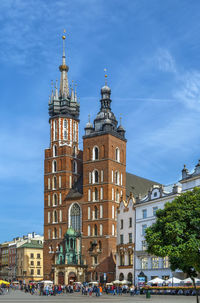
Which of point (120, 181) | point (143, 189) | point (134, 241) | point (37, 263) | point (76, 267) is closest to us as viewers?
point (134, 241)

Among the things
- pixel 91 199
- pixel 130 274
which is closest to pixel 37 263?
pixel 91 199

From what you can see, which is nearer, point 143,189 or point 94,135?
point 94,135

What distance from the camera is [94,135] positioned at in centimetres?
9344

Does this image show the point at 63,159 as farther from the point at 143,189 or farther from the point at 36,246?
the point at 36,246

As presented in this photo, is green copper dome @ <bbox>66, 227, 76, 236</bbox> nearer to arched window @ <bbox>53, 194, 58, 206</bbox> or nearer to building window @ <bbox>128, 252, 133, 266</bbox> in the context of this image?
arched window @ <bbox>53, 194, 58, 206</bbox>

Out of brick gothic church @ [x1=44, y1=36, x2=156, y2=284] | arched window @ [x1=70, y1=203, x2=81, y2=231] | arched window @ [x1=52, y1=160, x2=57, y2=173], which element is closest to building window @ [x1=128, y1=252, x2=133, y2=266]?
brick gothic church @ [x1=44, y1=36, x2=156, y2=284]

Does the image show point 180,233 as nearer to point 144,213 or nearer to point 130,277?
point 144,213

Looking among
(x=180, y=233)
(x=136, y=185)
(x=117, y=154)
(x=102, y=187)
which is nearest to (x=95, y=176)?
(x=102, y=187)

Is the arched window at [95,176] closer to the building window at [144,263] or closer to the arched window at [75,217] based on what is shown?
the arched window at [75,217]

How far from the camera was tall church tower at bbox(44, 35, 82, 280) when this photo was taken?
309 feet

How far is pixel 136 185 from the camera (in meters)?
103

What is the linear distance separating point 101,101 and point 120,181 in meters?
16.0

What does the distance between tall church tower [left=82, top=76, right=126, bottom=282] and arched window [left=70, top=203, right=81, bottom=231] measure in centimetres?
186

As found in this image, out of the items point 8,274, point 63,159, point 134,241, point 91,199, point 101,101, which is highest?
point 101,101
